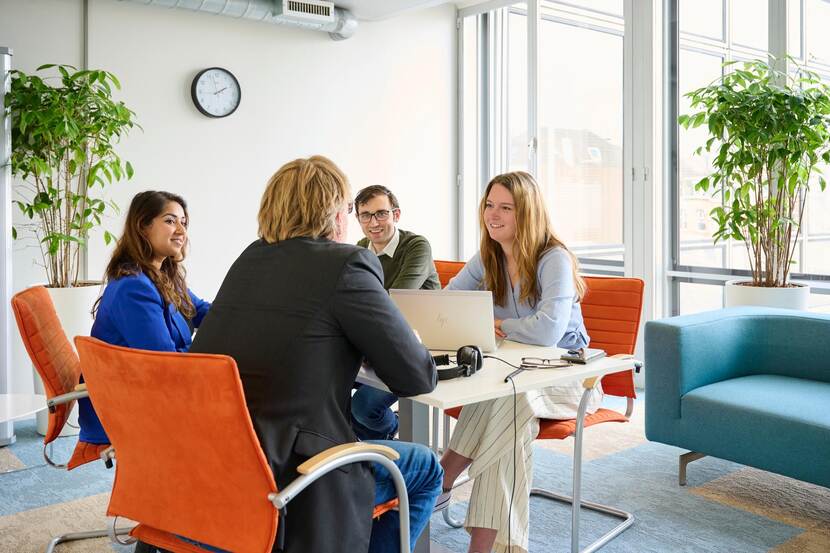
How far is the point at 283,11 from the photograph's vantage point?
519 cm

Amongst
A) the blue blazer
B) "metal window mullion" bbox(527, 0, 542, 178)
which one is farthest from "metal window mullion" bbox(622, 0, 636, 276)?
the blue blazer

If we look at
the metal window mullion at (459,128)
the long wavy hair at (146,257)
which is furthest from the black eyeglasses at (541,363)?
the metal window mullion at (459,128)

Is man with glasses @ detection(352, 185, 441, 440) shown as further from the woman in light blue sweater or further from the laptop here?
the laptop

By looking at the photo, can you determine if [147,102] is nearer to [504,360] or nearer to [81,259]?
[81,259]

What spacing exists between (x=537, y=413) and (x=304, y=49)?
403cm

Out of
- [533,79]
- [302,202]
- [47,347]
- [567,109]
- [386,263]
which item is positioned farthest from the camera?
[533,79]

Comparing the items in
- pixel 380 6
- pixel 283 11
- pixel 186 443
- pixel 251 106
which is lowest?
pixel 186 443

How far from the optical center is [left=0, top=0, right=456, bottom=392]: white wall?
191 inches

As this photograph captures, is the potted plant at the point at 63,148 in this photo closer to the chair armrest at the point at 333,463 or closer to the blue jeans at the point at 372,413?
the blue jeans at the point at 372,413

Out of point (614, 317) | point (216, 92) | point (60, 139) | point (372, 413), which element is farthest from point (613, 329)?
point (216, 92)

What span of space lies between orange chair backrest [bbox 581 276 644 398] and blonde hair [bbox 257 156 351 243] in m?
1.53

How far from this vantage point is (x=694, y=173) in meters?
5.01

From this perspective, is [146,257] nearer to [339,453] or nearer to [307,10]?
[339,453]

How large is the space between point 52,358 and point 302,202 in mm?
1148
